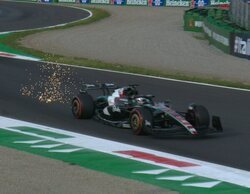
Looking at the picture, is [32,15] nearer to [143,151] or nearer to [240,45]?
[240,45]

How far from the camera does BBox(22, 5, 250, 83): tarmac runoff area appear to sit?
2327 cm

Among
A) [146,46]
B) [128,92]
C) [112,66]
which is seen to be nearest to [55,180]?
[128,92]

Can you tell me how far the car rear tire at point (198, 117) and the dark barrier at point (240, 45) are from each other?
13.1 m

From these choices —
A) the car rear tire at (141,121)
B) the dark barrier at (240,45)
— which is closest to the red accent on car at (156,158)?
the car rear tire at (141,121)

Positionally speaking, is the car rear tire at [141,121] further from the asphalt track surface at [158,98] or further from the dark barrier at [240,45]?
the dark barrier at [240,45]

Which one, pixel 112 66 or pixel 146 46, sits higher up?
pixel 112 66

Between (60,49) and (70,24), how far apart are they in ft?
41.8

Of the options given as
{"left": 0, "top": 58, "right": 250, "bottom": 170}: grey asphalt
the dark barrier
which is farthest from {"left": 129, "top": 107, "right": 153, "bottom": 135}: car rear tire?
the dark barrier

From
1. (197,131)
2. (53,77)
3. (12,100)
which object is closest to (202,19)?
(53,77)

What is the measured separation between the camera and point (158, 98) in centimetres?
1625

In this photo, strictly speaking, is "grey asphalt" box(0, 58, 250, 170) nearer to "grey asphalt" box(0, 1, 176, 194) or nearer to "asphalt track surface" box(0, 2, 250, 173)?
"asphalt track surface" box(0, 2, 250, 173)

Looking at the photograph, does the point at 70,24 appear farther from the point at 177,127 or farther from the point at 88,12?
the point at 177,127

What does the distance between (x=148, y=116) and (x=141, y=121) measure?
14 cm

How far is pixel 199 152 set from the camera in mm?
10789
